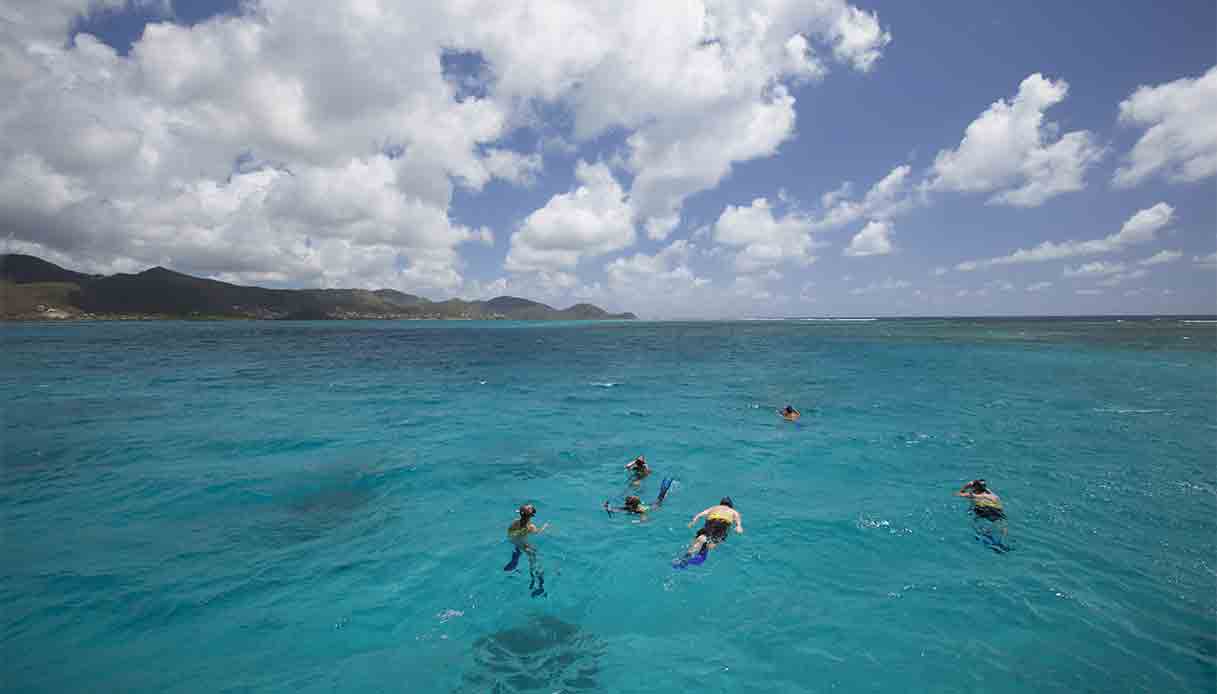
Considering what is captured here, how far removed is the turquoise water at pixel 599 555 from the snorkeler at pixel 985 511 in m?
0.49

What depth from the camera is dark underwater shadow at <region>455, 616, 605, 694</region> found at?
30.6ft

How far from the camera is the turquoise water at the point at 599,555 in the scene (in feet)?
32.4

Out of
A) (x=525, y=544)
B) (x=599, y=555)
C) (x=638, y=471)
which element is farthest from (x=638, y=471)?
(x=525, y=544)

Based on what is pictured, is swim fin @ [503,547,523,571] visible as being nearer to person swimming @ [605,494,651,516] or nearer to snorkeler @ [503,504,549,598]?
snorkeler @ [503,504,549,598]

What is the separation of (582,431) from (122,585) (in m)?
20.2

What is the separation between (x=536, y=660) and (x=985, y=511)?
15.8 m

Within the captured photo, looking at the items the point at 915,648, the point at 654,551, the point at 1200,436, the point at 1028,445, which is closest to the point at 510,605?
the point at 654,551

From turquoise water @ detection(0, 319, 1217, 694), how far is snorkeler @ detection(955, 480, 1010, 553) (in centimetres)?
49

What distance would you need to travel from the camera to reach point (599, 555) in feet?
47.3

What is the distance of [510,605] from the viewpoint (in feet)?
39.2

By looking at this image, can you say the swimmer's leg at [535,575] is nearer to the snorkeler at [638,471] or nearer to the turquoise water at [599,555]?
the turquoise water at [599,555]

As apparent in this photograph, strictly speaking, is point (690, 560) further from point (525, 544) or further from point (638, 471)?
point (638, 471)

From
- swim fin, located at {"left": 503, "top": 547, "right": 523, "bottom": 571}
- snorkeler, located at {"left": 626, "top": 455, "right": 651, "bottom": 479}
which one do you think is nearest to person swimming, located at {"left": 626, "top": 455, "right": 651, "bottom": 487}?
snorkeler, located at {"left": 626, "top": 455, "right": 651, "bottom": 479}

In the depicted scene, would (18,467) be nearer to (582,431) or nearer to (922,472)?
(582,431)
